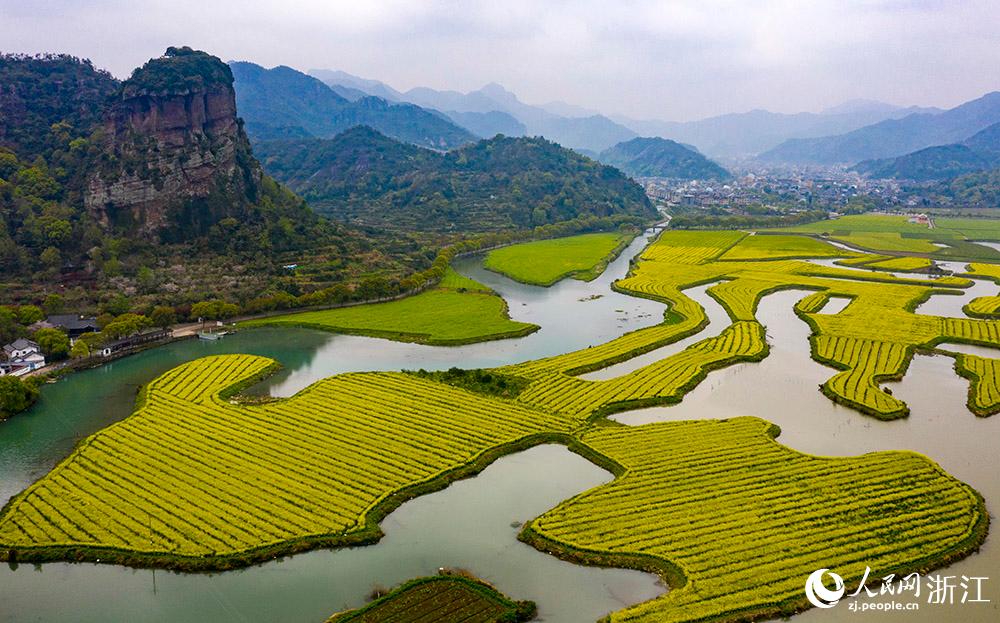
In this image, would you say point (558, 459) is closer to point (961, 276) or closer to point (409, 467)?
point (409, 467)

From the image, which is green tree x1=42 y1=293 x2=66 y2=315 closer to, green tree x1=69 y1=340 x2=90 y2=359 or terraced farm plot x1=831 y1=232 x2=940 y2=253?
green tree x1=69 y1=340 x2=90 y2=359

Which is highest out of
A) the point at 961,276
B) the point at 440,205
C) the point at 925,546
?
the point at 440,205

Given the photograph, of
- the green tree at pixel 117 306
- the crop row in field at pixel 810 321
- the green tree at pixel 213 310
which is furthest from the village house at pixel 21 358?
the crop row in field at pixel 810 321

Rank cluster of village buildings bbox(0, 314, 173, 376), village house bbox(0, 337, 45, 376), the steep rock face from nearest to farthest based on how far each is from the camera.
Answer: village house bbox(0, 337, 45, 376)
cluster of village buildings bbox(0, 314, 173, 376)
the steep rock face

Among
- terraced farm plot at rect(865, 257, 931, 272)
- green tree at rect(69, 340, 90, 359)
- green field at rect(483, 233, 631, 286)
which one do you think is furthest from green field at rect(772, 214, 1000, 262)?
green tree at rect(69, 340, 90, 359)

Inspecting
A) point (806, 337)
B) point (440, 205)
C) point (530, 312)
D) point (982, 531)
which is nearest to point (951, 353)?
point (806, 337)

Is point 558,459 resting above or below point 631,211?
below
